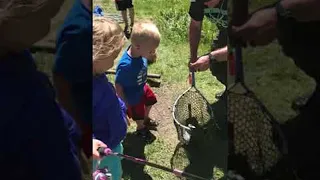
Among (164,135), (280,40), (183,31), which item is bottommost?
(164,135)

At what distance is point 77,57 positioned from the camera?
4.75ft

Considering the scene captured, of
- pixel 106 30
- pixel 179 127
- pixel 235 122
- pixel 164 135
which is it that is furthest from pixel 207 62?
pixel 235 122

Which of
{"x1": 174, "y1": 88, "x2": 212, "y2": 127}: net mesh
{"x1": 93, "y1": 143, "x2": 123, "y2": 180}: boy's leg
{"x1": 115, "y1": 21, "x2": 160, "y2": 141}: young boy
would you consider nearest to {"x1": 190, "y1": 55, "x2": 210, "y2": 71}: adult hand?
{"x1": 115, "y1": 21, "x2": 160, "y2": 141}: young boy

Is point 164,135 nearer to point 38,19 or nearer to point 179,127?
point 179,127

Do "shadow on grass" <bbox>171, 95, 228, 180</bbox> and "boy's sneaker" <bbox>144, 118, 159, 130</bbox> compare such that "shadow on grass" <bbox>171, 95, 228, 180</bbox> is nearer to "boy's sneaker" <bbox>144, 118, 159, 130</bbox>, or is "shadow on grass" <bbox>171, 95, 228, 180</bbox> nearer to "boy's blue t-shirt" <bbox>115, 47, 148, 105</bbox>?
"boy's sneaker" <bbox>144, 118, 159, 130</bbox>

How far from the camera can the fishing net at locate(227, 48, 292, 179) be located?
1.44m

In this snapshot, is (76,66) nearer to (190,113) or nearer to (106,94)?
(106,94)

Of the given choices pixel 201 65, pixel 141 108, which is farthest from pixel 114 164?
pixel 141 108

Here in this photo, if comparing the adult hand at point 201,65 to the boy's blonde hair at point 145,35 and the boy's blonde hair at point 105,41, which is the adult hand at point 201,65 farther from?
the boy's blonde hair at point 105,41

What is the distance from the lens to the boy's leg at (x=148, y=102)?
163 inches

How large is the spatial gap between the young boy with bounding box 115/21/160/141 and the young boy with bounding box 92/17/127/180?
0.79 meters

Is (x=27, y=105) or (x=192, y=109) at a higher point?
(x=27, y=105)

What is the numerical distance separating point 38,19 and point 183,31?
4.57m

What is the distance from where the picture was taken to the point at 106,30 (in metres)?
2.32
